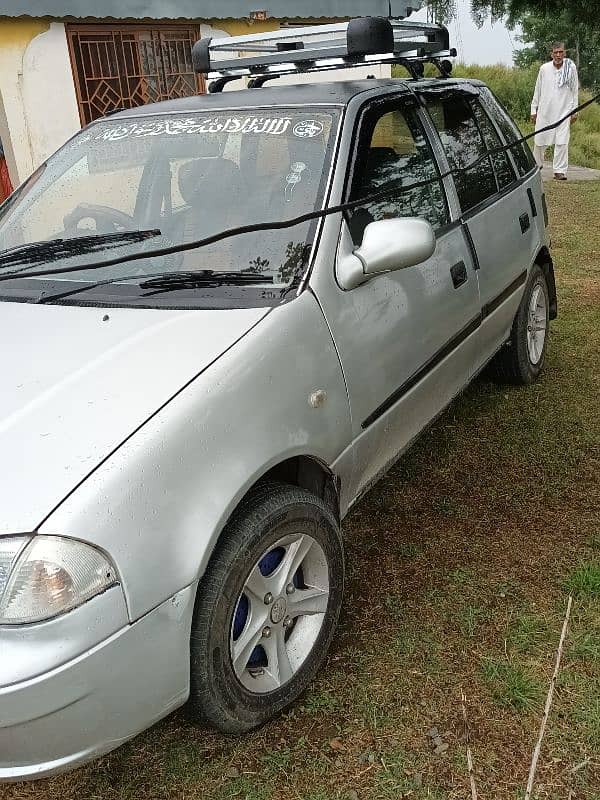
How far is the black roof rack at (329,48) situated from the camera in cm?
303

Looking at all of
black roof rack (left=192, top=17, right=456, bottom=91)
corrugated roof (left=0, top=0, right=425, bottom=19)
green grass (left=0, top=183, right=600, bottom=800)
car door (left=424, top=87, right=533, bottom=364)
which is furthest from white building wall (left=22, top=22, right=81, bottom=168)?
green grass (left=0, top=183, right=600, bottom=800)

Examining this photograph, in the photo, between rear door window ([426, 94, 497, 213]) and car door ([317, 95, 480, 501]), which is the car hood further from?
rear door window ([426, 94, 497, 213])

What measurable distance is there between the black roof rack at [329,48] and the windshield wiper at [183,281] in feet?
3.93

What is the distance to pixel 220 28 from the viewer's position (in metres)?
8.86

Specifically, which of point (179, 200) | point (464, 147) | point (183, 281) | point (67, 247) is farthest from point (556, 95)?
point (183, 281)

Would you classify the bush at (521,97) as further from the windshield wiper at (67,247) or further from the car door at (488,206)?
the windshield wiper at (67,247)

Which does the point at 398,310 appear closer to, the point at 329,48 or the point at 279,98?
the point at 279,98

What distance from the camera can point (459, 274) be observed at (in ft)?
10.7

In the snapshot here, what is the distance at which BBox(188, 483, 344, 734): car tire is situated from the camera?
1981mm

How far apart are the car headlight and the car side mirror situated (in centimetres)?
125

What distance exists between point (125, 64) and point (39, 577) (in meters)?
7.84

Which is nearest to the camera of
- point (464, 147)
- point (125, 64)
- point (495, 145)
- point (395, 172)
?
point (395, 172)

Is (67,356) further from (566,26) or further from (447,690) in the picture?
(566,26)

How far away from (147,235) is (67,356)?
28.9 inches
